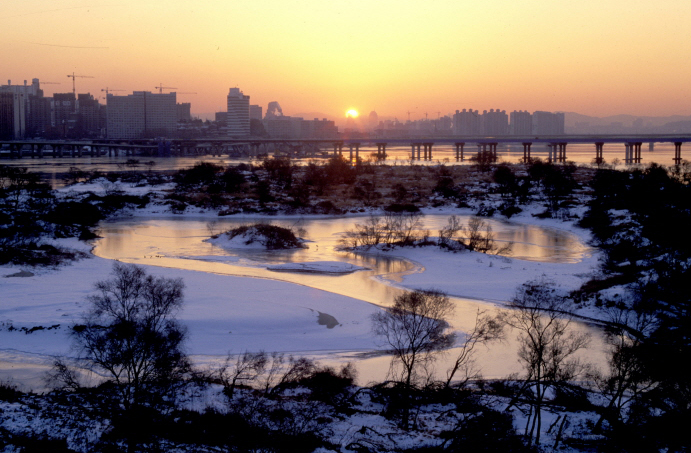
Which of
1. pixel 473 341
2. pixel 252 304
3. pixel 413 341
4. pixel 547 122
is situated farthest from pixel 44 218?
pixel 547 122

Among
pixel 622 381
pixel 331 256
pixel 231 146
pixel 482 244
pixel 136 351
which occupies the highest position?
pixel 231 146

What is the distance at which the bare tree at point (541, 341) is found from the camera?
819cm

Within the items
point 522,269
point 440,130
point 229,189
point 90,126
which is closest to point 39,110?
point 90,126

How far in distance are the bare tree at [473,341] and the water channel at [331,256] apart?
0.66 feet

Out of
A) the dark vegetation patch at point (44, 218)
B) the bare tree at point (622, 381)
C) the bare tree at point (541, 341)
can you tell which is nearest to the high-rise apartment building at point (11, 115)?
the dark vegetation patch at point (44, 218)

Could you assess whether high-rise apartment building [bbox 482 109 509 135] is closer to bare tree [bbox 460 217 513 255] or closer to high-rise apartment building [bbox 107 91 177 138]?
high-rise apartment building [bbox 107 91 177 138]

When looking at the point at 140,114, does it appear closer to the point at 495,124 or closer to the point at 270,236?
the point at 495,124

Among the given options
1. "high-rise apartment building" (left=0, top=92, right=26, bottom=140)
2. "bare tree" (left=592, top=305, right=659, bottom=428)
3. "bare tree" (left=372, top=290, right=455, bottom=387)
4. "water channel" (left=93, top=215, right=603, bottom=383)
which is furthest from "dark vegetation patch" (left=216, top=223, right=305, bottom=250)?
"high-rise apartment building" (left=0, top=92, right=26, bottom=140)

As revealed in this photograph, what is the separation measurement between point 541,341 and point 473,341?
3.06 metres

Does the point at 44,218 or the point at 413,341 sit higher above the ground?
the point at 44,218

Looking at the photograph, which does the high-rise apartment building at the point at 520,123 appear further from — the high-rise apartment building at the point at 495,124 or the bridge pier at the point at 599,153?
the bridge pier at the point at 599,153

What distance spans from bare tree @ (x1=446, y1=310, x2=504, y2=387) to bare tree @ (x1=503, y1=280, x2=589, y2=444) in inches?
14.1

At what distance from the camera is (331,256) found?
758 inches

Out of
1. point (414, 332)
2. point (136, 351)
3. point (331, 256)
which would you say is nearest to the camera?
point (136, 351)
